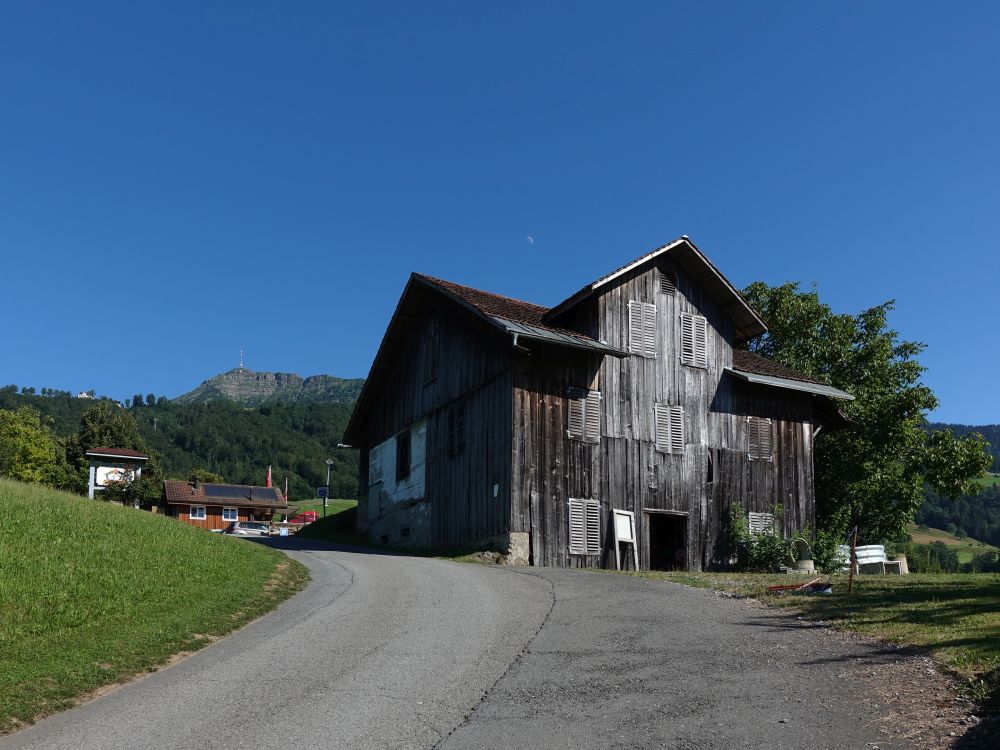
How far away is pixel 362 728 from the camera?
9688 mm

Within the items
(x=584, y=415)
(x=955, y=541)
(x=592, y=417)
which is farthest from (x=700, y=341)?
(x=955, y=541)

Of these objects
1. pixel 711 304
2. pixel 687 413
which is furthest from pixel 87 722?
pixel 711 304

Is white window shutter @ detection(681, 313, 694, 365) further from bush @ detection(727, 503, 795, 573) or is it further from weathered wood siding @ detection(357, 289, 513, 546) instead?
weathered wood siding @ detection(357, 289, 513, 546)

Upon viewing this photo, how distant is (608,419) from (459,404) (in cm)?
514

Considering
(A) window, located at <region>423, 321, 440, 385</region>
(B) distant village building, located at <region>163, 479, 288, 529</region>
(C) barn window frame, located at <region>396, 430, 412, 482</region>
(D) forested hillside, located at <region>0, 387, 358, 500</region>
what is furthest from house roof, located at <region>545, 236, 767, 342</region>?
(D) forested hillside, located at <region>0, 387, 358, 500</region>

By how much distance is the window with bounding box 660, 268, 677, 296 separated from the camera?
3036cm

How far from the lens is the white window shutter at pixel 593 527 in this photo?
27812 mm

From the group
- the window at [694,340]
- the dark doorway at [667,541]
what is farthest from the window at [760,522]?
the window at [694,340]

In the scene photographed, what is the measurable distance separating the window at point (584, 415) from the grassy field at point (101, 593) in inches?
359

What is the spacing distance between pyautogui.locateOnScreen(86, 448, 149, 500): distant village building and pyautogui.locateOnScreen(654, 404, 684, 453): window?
46.4m

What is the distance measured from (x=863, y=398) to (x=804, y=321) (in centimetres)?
474

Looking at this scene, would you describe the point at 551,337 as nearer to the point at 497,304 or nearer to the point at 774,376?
the point at 497,304

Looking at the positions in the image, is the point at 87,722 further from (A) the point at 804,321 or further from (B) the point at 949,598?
(A) the point at 804,321

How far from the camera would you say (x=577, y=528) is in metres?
27.7
